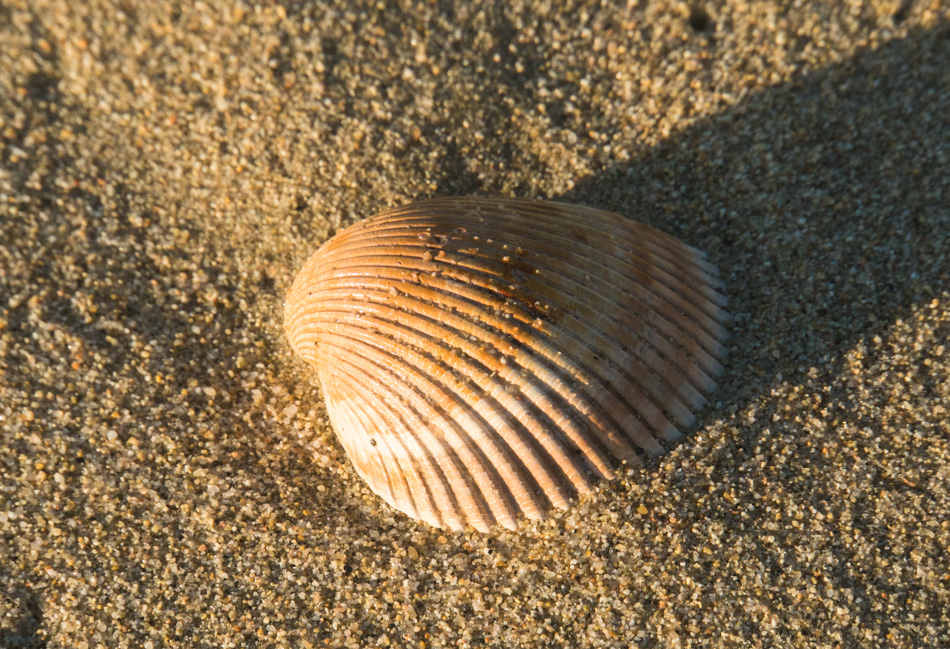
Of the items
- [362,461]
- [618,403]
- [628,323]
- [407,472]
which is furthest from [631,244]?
[362,461]

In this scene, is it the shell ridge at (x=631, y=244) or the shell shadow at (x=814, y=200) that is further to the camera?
the shell shadow at (x=814, y=200)

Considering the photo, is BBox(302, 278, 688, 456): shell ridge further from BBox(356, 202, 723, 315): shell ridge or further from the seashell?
BBox(356, 202, 723, 315): shell ridge

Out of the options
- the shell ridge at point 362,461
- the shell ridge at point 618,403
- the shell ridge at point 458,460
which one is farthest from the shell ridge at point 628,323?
→ the shell ridge at point 362,461

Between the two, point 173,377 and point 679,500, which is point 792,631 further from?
point 173,377

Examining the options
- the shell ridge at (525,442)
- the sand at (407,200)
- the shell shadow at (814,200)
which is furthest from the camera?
the shell shadow at (814,200)

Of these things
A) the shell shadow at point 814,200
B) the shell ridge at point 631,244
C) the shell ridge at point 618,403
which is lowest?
the shell ridge at point 618,403

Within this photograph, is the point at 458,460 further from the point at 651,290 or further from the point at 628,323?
the point at 651,290

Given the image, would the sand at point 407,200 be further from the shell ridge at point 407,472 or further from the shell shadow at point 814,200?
the shell ridge at point 407,472
